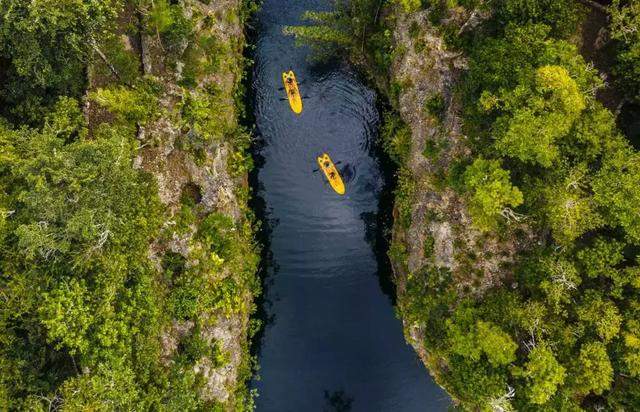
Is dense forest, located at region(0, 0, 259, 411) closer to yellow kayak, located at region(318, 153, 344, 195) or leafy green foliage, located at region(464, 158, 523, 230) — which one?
yellow kayak, located at region(318, 153, 344, 195)

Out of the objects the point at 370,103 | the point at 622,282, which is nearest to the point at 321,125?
the point at 370,103

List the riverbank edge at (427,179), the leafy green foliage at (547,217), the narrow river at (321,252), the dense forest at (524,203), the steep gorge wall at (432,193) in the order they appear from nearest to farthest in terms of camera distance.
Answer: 1. the leafy green foliage at (547,217)
2. the dense forest at (524,203)
3. the steep gorge wall at (432,193)
4. the riverbank edge at (427,179)
5. the narrow river at (321,252)

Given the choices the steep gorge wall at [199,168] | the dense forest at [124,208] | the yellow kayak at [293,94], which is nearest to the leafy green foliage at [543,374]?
the steep gorge wall at [199,168]

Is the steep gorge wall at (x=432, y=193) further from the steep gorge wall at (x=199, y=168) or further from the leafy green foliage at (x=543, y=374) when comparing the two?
the steep gorge wall at (x=199, y=168)

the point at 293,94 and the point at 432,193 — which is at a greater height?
the point at 293,94

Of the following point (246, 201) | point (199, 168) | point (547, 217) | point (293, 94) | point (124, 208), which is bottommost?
point (246, 201)

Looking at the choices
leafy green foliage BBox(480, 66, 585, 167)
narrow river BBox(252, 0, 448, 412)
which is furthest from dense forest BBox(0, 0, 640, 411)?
narrow river BBox(252, 0, 448, 412)

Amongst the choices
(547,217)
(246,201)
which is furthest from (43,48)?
(547,217)

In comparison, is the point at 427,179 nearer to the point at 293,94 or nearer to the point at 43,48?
the point at 293,94
